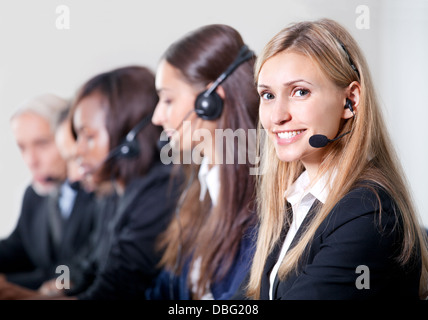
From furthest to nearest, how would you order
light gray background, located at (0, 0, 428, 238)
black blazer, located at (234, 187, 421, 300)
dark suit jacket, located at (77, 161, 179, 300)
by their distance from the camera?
dark suit jacket, located at (77, 161, 179, 300) < light gray background, located at (0, 0, 428, 238) < black blazer, located at (234, 187, 421, 300)

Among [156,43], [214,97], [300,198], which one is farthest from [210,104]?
[300,198]

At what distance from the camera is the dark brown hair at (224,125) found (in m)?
1.46

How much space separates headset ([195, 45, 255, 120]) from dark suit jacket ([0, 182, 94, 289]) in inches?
19.7

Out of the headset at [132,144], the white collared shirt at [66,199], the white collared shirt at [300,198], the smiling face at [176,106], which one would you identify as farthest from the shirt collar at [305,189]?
the white collared shirt at [66,199]

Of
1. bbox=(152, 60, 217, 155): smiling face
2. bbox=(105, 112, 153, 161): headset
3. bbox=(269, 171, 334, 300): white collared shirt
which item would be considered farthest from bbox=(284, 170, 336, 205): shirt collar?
bbox=(105, 112, 153, 161): headset

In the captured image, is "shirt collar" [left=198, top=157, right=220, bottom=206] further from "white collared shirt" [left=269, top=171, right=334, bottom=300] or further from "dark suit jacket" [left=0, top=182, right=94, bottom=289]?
"dark suit jacket" [left=0, top=182, right=94, bottom=289]

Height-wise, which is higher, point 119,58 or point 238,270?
point 119,58

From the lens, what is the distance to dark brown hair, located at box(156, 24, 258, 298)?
4.80 feet

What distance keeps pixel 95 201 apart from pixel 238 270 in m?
0.54

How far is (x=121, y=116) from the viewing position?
167 cm

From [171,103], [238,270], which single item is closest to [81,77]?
[171,103]

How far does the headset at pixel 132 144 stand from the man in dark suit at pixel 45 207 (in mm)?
187

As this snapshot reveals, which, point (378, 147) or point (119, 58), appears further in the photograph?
point (119, 58)
